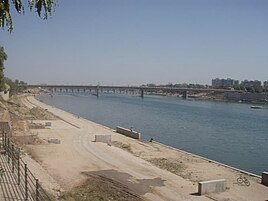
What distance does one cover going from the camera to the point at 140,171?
21.6 metres

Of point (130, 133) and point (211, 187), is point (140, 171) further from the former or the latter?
point (130, 133)

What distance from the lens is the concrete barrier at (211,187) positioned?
680 inches

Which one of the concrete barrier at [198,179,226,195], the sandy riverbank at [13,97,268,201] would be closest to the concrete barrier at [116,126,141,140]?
the sandy riverbank at [13,97,268,201]

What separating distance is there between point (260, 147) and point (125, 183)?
29114 millimetres

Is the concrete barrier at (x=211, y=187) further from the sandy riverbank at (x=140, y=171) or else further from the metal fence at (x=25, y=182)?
the metal fence at (x=25, y=182)

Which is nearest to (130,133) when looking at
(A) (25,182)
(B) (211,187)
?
(B) (211,187)

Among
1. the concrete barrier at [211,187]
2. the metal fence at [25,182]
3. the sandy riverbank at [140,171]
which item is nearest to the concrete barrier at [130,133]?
the sandy riverbank at [140,171]

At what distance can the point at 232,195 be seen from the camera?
18.1m

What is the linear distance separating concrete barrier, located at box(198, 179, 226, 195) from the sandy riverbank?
257mm

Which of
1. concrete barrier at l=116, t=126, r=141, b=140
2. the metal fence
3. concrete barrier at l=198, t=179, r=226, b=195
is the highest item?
the metal fence

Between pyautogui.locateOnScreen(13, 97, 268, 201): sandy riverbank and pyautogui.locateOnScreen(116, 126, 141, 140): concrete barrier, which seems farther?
pyautogui.locateOnScreen(116, 126, 141, 140): concrete barrier

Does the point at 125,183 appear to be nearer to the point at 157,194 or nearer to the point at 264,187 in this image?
the point at 157,194

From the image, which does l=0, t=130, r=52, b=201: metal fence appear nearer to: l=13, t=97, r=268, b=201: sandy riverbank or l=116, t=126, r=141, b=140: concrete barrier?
l=13, t=97, r=268, b=201: sandy riverbank

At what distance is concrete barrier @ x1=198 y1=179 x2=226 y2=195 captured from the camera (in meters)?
17.3
